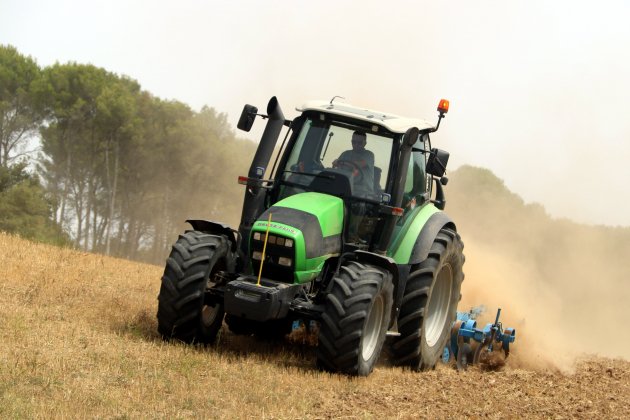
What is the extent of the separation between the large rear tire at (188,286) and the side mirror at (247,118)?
1366mm

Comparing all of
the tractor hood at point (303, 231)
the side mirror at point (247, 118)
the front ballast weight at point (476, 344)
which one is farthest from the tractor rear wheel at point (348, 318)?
the front ballast weight at point (476, 344)

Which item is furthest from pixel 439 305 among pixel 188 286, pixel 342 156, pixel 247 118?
pixel 188 286

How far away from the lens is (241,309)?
8.51 meters

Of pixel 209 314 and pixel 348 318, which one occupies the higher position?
pixel 348 318

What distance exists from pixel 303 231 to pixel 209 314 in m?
1.45

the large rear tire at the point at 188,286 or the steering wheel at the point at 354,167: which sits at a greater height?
the steering wheel at the point at 354,167

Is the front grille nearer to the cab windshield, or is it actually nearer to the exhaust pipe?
the exhaust pipe

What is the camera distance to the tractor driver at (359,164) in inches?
389

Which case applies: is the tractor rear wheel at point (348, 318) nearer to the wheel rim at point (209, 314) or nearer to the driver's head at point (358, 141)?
the wheel rim at point (209, 314)

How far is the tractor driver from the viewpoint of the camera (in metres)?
9.88

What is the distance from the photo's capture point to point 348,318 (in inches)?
336

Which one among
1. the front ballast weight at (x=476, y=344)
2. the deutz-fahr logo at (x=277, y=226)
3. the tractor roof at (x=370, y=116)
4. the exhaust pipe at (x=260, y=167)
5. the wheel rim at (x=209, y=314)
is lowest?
the wheel rim at (x=209, y=314)

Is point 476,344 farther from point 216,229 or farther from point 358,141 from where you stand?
point 216,229

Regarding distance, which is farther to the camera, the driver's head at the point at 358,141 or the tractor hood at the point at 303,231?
the driver's head at the point at 358,141
